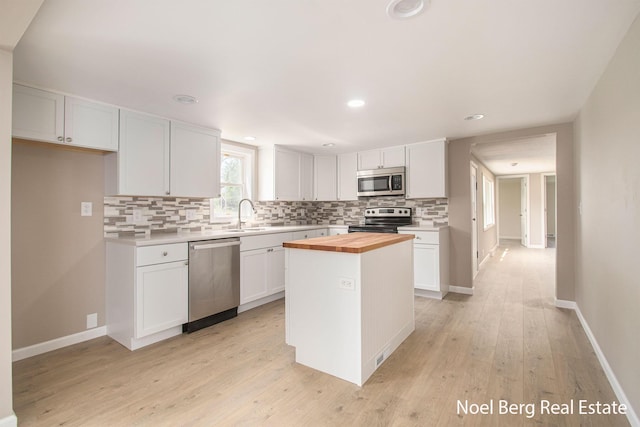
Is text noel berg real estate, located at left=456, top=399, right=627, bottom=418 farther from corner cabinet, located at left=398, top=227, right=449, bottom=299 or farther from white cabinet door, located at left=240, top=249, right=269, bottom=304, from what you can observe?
white cabinet door, located at left=240, top=249, right=269, bottom=304

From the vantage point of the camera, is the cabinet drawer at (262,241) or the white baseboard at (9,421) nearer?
the white baseboard at (9,421)

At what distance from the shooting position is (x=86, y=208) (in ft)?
9.29

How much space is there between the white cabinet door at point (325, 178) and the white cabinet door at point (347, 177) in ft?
0.36

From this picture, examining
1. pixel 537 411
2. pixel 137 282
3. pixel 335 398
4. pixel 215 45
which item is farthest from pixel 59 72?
pixel 537 411

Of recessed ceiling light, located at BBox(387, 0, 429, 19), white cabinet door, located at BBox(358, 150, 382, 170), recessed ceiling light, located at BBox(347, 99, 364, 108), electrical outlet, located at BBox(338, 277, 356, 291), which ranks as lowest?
electrical outlet, located at BBox(338, 277, 356, 291)

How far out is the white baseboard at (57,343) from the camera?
245 cm

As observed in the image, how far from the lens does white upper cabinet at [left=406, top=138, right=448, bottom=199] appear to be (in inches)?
166

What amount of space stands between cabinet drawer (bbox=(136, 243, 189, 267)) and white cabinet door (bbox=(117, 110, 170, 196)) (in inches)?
23.7

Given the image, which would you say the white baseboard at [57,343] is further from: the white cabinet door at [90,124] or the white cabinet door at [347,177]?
the white cabinet door at [347,177]

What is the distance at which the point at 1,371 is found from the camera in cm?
161

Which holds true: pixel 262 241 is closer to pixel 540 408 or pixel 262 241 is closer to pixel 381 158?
pixel 381 158

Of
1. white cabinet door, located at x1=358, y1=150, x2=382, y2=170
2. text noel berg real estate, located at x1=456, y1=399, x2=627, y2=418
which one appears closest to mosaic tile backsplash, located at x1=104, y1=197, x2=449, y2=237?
white cabinet door, located at x1=358, y1=150, x2=382, y2=170

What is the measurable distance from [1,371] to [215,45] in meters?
2.14

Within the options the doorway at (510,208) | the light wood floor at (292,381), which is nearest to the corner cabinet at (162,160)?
the light wood floor at (292,381)
